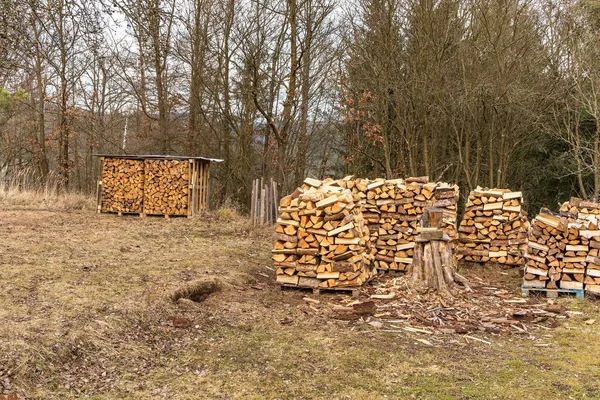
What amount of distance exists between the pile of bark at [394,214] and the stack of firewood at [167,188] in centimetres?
685

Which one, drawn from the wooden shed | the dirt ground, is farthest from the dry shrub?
the wooden shed

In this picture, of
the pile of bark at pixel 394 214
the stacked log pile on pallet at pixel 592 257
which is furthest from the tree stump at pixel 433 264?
the stacked log pile on pallet at pixel 592 257

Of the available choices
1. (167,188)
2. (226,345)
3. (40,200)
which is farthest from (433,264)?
(40,200)

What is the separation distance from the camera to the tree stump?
25.2ft

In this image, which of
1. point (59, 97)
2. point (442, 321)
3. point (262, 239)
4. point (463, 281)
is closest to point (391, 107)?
point (262, 239)

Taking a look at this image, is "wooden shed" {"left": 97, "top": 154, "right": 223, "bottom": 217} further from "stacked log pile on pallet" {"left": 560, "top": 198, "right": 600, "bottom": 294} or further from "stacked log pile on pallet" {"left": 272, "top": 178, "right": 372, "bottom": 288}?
"stacked log pile on pallet" {"left": 560, "top": 198, "right": 600, "bottom": 294}

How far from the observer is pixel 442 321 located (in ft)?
22.2

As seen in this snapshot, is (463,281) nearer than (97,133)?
Yes

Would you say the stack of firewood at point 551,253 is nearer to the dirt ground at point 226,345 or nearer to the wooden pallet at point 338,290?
the dirt ground at point 226,345

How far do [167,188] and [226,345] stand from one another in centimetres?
1037

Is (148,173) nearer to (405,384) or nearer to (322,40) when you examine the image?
(322,40)

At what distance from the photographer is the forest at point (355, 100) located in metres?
16.1

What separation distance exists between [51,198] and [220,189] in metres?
7.46

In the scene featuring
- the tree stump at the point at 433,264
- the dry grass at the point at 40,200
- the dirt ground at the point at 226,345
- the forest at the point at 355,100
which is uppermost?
the forest at the point at 355,100
